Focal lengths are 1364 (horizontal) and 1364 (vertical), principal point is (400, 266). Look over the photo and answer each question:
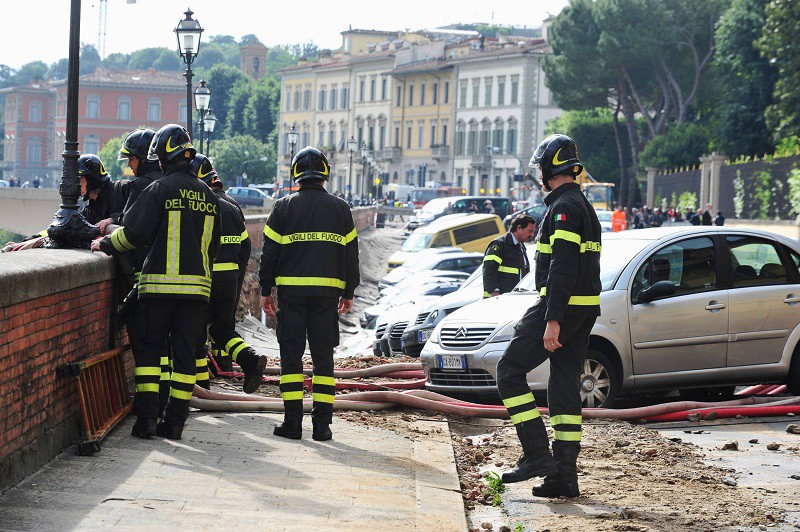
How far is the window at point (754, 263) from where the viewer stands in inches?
476

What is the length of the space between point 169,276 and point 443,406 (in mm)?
3043

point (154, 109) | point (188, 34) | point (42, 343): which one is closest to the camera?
point (42, 343)

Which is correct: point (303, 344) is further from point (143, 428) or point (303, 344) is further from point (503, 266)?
point (503, 266)

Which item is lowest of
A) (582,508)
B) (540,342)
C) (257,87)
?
(582,508)

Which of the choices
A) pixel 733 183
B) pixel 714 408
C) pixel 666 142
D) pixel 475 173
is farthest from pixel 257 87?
pixel 714 408

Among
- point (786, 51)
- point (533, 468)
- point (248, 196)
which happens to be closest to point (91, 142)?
point (248, 196)

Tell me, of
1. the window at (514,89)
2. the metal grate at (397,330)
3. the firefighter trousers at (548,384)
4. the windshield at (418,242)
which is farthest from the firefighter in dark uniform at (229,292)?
the window at (514,89)

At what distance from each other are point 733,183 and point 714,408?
38.1 m

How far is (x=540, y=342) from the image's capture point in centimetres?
820

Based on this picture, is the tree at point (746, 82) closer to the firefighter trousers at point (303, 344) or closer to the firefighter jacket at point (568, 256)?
the firefighter trousers at point (303, 344)

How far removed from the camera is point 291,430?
915 cm

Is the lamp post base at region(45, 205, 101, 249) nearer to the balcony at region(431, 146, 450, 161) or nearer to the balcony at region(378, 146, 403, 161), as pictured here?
the balcony at region(431, 146, 450, 161)

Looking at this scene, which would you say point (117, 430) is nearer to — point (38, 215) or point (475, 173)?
point (38, 215)

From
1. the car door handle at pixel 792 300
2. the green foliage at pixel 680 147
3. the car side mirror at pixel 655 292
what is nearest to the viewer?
the car side mirror at pixel 655 292
